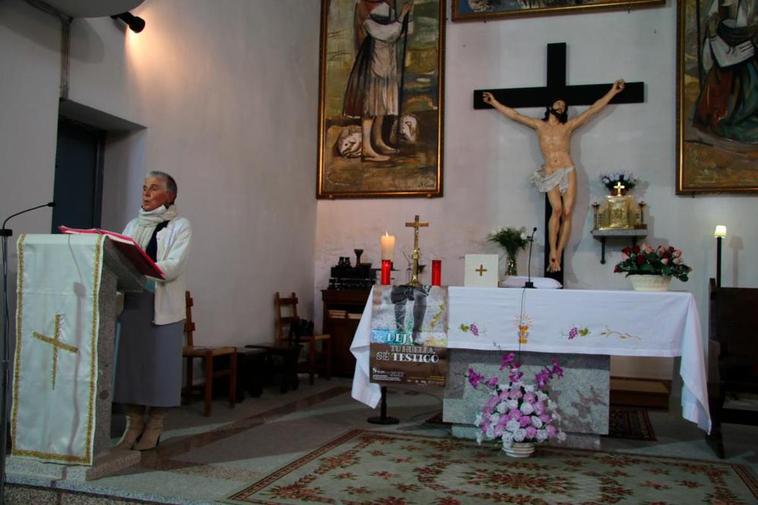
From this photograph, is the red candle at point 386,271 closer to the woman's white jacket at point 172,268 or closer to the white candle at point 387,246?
the white candle at point 387,246

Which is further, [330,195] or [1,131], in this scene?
[330,195]

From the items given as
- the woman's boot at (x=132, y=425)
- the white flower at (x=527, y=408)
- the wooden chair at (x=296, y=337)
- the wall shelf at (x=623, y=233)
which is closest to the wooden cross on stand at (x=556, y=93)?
the wall shelf at (x=623, y=233)

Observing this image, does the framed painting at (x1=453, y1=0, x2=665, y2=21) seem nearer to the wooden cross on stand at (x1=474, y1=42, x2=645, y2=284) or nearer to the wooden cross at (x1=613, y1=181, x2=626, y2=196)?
the wooden cross on stand at (x1=474, y1=42, x2=645, y2=284)

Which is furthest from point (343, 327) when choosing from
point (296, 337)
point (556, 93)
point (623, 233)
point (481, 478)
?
point (481, 478)

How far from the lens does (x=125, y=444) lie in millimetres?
4230

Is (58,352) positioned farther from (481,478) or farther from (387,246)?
(387,246)

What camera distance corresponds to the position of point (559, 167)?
8.41m

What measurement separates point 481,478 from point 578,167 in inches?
222

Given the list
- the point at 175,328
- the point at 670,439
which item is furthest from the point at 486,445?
the point at 175,328

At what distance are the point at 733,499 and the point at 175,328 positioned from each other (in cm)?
320

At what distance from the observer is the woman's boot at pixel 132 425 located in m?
4.24

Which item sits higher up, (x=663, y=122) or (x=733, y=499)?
(x=663, y=122)

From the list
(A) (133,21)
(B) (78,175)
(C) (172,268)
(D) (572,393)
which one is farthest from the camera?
(B) (78,175)

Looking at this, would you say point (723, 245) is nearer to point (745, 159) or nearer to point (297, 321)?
point (745, 159)
